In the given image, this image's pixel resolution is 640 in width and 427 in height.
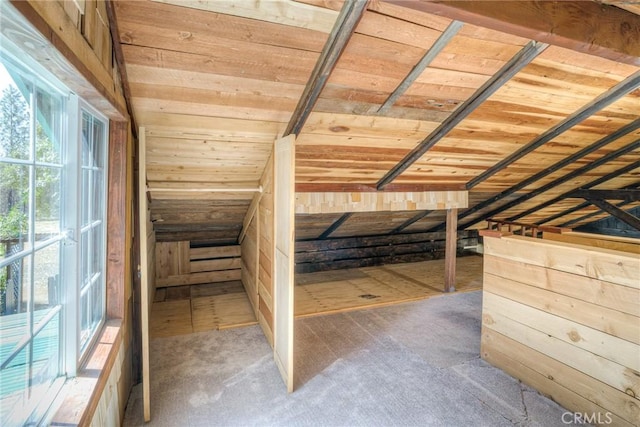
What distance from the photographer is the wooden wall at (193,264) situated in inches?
163

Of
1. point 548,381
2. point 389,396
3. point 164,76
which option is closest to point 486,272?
point 548,381

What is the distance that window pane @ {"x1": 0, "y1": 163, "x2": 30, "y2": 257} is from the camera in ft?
2.77

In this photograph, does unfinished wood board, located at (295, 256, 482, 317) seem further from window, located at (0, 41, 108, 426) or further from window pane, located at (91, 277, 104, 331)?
window, located at (0, 41, 108, 426)

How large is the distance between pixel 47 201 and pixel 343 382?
1961 millimetres

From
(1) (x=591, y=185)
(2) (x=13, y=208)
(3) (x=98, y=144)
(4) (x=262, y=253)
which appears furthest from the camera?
(1) (x=591, y=185)

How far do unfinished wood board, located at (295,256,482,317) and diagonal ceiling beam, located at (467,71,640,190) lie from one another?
5.30ft

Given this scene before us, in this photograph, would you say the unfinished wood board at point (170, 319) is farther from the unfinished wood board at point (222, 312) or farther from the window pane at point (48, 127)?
the window pane at point (48, 127)

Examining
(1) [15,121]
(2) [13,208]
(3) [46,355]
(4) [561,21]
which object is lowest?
(3) [46,355]

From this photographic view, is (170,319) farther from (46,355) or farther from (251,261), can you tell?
(46,355)

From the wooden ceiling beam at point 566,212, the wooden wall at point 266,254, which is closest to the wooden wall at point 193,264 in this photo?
the wooden wall at point 266,254

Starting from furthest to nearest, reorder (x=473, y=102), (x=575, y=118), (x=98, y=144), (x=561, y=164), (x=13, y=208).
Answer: (x=561, y=164) < (x=575, y=118) < (x=473, y=102) < (x=98, y=144) < (x=13, y=208)

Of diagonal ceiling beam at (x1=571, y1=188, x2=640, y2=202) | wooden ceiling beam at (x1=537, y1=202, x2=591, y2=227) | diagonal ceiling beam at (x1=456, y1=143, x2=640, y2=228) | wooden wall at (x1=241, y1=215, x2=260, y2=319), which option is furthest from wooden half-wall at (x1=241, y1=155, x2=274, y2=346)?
wooden ceiling beam at (x1=537, y1=202, x2=591, y2=227)

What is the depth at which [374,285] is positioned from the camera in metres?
4.38

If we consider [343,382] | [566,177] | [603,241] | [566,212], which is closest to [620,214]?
[566,212]
